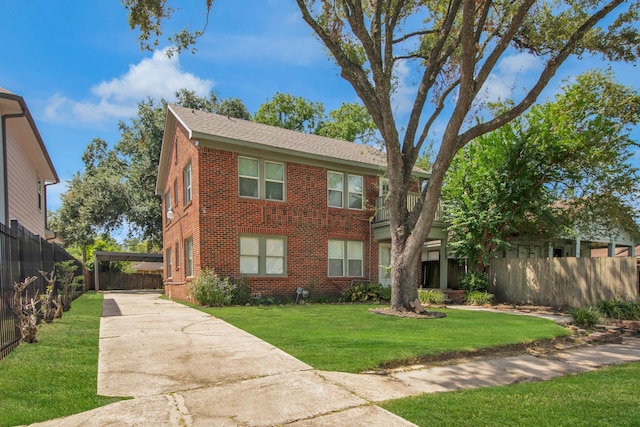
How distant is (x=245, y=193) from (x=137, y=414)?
10.3 metres

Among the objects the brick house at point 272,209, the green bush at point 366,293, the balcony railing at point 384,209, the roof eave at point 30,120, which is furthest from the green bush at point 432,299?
the roof eave at point 30,120

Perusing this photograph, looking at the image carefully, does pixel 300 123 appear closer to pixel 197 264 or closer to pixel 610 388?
pixel 197 264

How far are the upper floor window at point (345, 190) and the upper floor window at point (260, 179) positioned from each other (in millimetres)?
2108

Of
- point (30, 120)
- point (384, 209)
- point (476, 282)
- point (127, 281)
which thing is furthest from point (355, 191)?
point (127, 281)

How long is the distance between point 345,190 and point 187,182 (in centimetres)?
594

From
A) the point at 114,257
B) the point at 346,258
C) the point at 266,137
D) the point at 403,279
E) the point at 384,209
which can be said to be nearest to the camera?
the point at 403,279

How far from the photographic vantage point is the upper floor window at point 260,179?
13477 mm

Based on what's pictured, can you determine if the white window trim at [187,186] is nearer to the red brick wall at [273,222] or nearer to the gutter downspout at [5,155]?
the red brick wall at [273,222]

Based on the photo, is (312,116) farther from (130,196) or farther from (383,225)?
(383,225)

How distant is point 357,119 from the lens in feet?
114

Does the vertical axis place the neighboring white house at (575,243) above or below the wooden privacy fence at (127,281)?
above

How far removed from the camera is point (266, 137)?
14648 mm

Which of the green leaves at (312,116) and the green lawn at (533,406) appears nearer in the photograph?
the green lawn at (533,406)

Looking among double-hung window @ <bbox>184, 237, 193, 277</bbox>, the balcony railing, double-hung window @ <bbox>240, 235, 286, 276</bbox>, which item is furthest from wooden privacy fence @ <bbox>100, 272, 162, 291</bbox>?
the balcony railing
